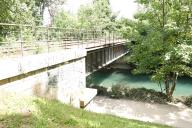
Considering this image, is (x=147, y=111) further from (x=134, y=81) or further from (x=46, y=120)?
(x=134, y=81)

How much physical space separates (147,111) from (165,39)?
5.54 m

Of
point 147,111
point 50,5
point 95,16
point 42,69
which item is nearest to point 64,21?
point 50,5

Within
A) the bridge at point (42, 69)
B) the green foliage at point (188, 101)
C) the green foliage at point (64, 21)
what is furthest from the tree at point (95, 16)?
the bridge at point (42, 69)

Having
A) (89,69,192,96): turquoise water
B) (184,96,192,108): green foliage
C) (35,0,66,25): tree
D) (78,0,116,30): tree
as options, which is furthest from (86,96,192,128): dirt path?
(78,0,116,30): tree

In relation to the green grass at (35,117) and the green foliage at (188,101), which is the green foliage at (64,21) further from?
the green grass at (35,117)

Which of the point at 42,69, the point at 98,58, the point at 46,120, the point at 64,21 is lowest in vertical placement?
the point at 98,58

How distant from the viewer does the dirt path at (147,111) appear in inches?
599

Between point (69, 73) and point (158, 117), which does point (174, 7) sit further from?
point (69, 73)

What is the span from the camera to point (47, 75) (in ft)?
A: 33.4

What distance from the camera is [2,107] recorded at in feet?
19.8

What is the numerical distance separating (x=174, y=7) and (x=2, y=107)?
15.7 meters

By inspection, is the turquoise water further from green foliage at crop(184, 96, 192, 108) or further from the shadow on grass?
the shadow on grass

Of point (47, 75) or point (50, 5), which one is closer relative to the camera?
point (47, 75)

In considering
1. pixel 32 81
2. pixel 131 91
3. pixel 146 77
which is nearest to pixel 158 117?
pixel 131 91
